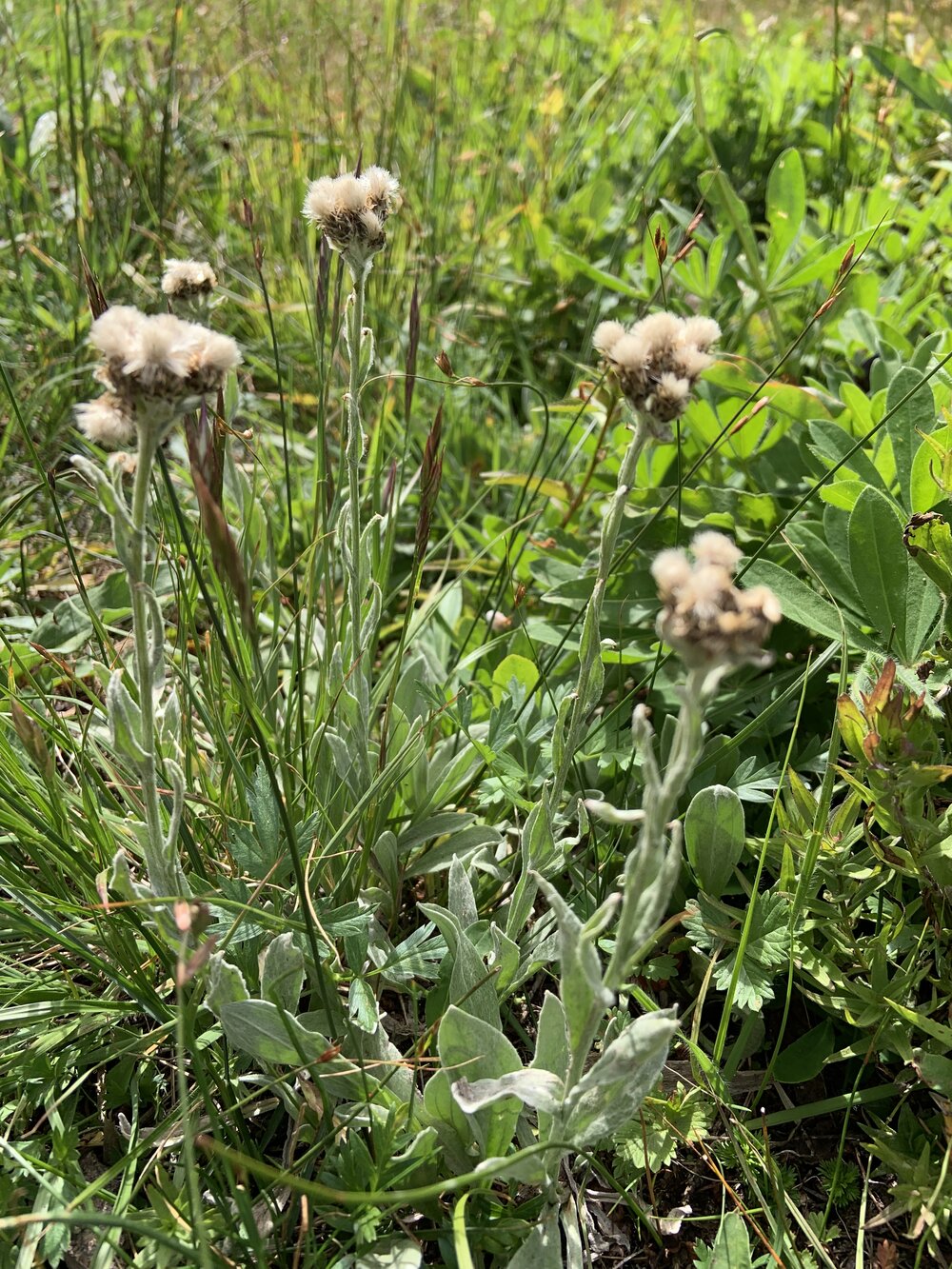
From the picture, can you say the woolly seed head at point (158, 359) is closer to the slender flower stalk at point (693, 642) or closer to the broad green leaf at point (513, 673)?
the slender flower stalk at point (693, 642)

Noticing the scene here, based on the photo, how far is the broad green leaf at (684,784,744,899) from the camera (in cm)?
145

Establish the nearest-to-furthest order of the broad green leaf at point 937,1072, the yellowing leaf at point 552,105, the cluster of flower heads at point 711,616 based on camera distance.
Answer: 1. the cluster of flower heads at point 711,616
2. the broad green leaf at point 937,1072
3. the yellowing leaf at point 552,105

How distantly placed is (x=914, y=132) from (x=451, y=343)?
6.59 feet

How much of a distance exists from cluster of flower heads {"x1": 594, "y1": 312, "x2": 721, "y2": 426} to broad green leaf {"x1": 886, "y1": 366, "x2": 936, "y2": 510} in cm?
82

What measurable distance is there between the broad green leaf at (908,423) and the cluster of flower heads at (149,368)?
4.24ft

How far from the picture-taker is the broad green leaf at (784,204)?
2357 millimetres

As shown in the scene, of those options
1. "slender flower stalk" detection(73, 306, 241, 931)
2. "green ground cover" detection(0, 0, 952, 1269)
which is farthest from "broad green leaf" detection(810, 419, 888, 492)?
"slender flower stalk" detection(73, 306, 241, 931)

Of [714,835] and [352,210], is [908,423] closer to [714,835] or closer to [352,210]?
[714,835]

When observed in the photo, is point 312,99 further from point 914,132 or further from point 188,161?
point 914,132

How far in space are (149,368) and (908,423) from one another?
4.59 ft

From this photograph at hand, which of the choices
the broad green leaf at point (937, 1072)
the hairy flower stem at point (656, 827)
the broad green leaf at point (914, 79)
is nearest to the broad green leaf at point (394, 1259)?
the hairy flower stem at point (656, 827)

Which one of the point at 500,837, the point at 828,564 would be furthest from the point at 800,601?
the point at 500,837

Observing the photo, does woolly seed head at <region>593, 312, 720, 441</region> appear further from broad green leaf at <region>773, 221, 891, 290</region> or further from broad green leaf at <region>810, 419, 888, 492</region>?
broad green leaf at <region>773, 221, 891, 290</region>

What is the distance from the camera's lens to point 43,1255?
1.16 meters
